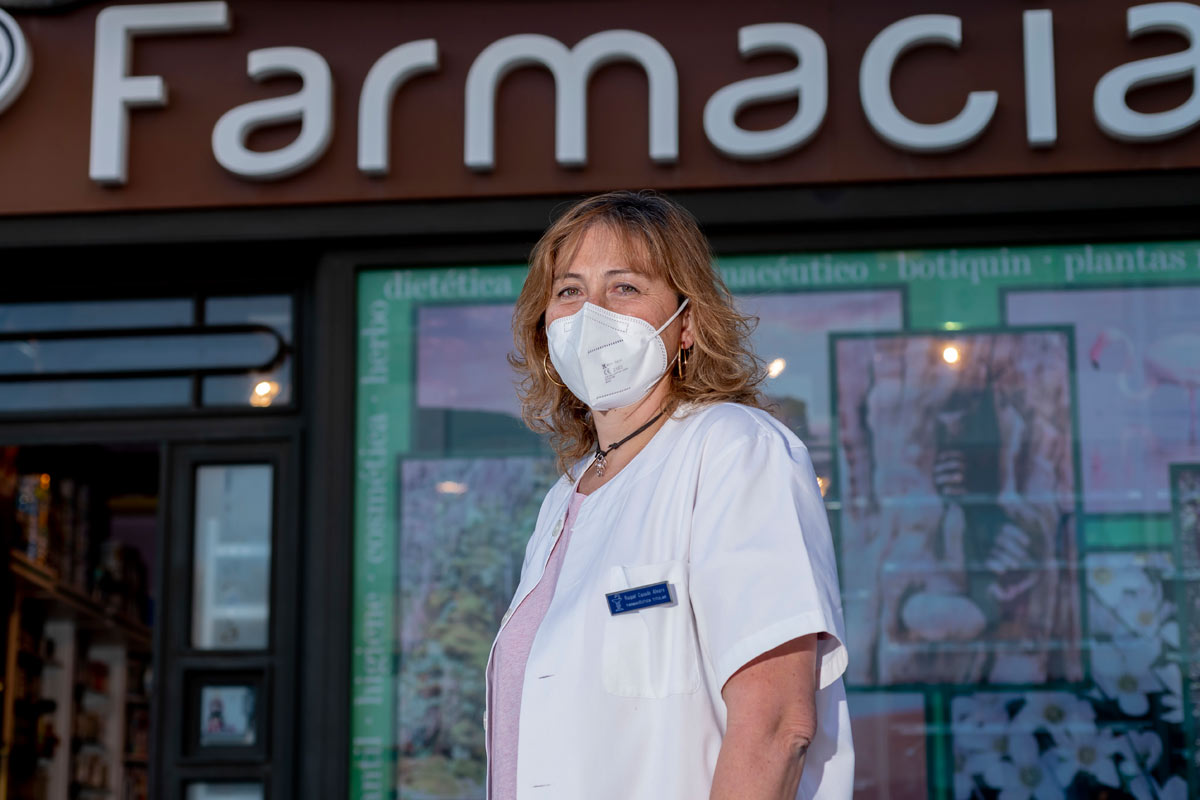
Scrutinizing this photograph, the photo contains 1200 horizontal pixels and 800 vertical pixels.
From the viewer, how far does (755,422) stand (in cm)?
198

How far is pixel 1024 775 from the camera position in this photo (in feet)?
15.0

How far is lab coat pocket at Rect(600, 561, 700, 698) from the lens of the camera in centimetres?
185

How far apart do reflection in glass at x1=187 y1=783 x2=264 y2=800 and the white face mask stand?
10.6 ft

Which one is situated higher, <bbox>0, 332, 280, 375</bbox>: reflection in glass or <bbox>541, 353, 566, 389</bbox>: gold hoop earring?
<bbox>0, 332, 280, 375</bbox>: reflection in glass

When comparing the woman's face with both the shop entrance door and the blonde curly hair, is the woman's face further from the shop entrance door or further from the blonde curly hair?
the shop entrance door

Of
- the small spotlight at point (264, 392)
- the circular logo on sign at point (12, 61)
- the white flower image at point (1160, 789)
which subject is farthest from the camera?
the small spotlight at point (264, 392)

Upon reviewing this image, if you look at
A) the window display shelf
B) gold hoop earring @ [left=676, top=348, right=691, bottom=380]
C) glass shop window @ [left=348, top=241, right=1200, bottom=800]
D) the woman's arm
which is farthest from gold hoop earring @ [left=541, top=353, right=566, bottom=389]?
the window display shelf

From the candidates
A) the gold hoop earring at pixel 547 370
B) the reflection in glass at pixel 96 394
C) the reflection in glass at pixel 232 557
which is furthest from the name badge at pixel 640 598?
the reflection in glass at pixel 96 394

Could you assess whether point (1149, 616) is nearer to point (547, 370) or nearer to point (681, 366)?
point (547, 370)

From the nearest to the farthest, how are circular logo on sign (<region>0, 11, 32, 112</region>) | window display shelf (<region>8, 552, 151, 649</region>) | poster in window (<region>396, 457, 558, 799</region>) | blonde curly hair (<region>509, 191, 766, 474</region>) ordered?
blonde curly hair (<region>509, 191, 766, 474</region>) < poster in window (<region>396, 457, 558, 799</region>) < circular logo on sign (<region>0, 11, 32, 112</region>) < window display shelf (<region>8, 552, 151, 649</region>)

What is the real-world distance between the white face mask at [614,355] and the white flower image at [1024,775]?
289 centimetres

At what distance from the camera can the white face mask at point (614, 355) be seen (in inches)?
88.0

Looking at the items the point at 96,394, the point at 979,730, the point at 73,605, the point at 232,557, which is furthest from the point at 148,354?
the point at 979,730

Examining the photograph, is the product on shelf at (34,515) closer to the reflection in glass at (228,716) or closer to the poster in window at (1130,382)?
the reflection in glass at (228,716)
